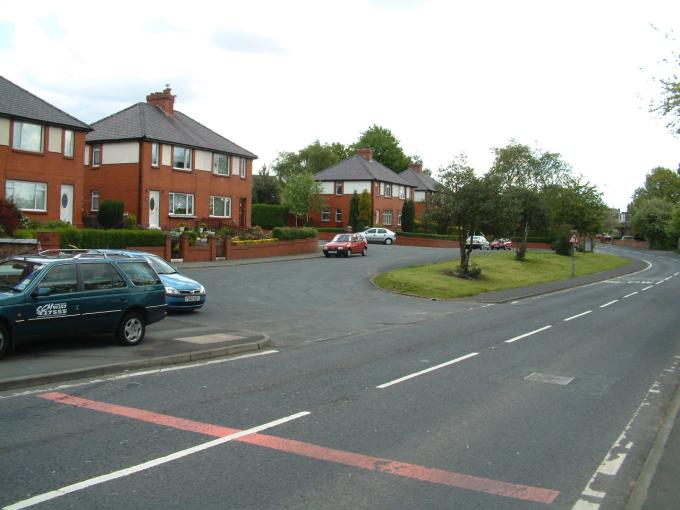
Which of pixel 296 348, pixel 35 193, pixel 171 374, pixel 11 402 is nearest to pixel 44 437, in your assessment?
pixel 11 402

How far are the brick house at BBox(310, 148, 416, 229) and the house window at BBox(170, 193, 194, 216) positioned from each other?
2814 centimetres

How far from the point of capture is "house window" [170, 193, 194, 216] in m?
43.2

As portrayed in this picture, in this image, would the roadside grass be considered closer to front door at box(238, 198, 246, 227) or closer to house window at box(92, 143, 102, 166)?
front door at box(238, 198, 246, 227)

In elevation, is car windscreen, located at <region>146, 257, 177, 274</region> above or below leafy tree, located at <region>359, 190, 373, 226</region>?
below

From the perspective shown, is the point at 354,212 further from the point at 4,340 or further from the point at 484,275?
the point at 4,340

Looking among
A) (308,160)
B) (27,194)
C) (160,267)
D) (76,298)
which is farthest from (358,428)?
(308,160)

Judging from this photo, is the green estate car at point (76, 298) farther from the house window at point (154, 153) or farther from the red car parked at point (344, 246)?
the house window at point (154, 153)

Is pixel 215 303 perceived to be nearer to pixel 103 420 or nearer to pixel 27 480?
pixel 103 420

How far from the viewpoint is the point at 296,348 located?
13539 millimetres

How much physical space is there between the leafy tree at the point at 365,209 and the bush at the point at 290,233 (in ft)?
74.2

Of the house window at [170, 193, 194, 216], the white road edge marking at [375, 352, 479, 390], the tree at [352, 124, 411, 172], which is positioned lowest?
the white road edge marking at [375, 352, 479, 390]

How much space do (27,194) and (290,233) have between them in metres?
16.0

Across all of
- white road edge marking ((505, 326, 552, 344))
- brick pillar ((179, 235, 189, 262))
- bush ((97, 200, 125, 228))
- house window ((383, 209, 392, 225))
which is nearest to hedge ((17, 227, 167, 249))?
brick pillar ((179, 235, 189, 262))

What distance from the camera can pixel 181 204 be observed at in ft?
144
